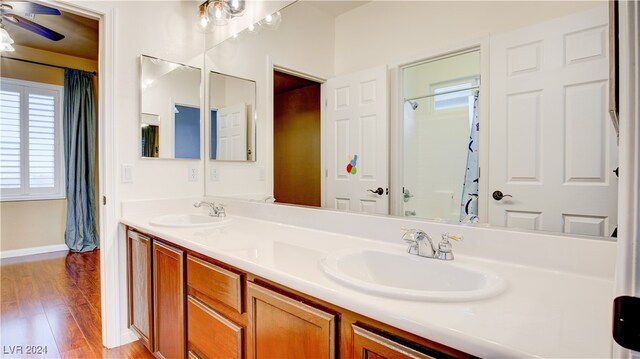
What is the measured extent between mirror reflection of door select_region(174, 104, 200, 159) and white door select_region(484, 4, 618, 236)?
2.00m

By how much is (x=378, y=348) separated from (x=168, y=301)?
1247mm

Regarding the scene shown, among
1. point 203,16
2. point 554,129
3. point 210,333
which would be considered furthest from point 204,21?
point 554,129

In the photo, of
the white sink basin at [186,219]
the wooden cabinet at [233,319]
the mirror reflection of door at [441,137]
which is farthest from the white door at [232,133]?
the mirror reflection of door at [441,137]

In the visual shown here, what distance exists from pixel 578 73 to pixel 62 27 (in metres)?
4.49

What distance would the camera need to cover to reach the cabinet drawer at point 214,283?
3.76 feet

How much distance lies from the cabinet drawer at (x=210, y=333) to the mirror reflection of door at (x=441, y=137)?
0.78 m

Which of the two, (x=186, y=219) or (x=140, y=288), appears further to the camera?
(x=186, y=219)

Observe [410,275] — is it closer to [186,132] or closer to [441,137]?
[441,137]

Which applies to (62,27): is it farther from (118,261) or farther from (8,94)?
(118,261)

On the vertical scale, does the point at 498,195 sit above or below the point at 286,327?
above

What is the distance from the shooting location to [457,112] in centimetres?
112

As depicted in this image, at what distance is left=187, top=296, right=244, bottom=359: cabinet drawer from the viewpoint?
1.17 metres

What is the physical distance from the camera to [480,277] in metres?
0.90

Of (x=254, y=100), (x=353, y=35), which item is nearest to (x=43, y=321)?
(x=254, y=100)
